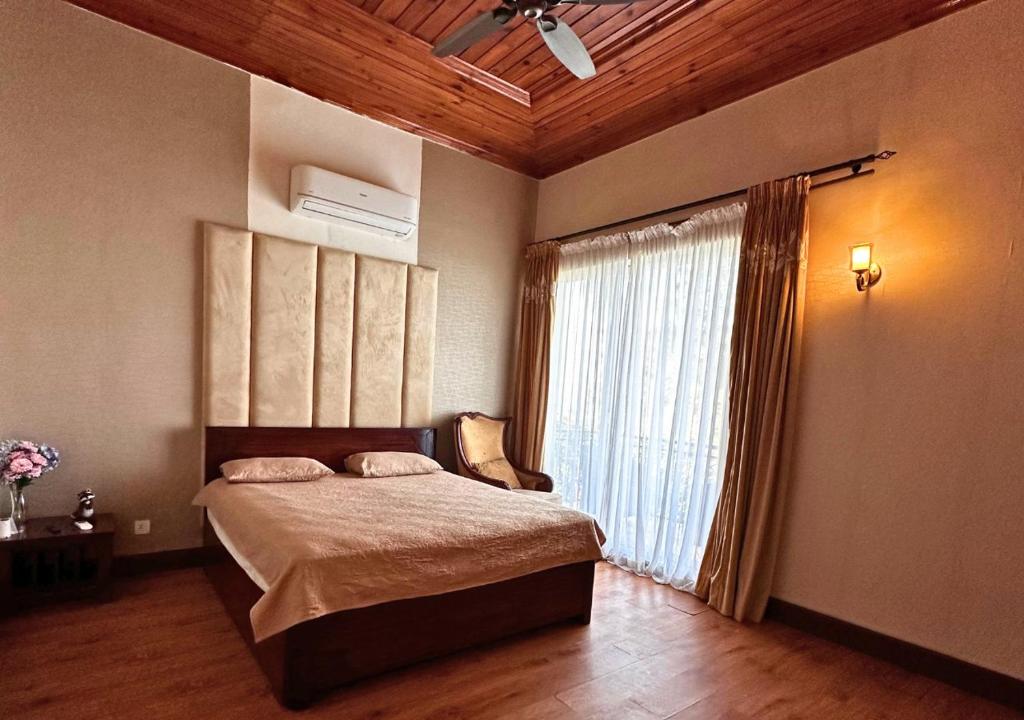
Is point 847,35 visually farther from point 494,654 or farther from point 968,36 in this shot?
point 494,654

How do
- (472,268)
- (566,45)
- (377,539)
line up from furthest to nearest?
(472,268) → (566,45) → (377,539)

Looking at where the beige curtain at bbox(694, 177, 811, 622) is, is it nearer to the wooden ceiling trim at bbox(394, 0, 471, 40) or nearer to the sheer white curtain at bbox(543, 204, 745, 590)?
the sheer white curtain at bbox(543, 204, 745, 590)

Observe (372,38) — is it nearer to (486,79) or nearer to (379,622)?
(486,79)

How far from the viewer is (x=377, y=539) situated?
7.60 feet

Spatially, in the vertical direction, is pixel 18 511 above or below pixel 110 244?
below

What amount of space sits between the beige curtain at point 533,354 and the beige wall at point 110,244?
236 centimetres

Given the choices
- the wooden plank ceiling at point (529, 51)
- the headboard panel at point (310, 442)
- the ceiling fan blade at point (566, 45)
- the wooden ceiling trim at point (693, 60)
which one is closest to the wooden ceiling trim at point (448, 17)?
the wooden plank ceiling at point (529, 51)

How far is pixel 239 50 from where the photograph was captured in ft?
10.8

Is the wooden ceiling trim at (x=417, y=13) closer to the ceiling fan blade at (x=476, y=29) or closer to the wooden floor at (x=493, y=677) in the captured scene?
the ceiling fan blade at (x=476, y=29)

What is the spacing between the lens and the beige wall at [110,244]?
2855mm

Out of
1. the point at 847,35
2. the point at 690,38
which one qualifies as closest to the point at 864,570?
the point at 847,35

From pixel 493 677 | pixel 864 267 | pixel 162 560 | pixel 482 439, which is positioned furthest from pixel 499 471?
pixel 864 267

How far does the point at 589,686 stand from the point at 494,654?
474 millimetres

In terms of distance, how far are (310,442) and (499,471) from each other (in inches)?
58.4
